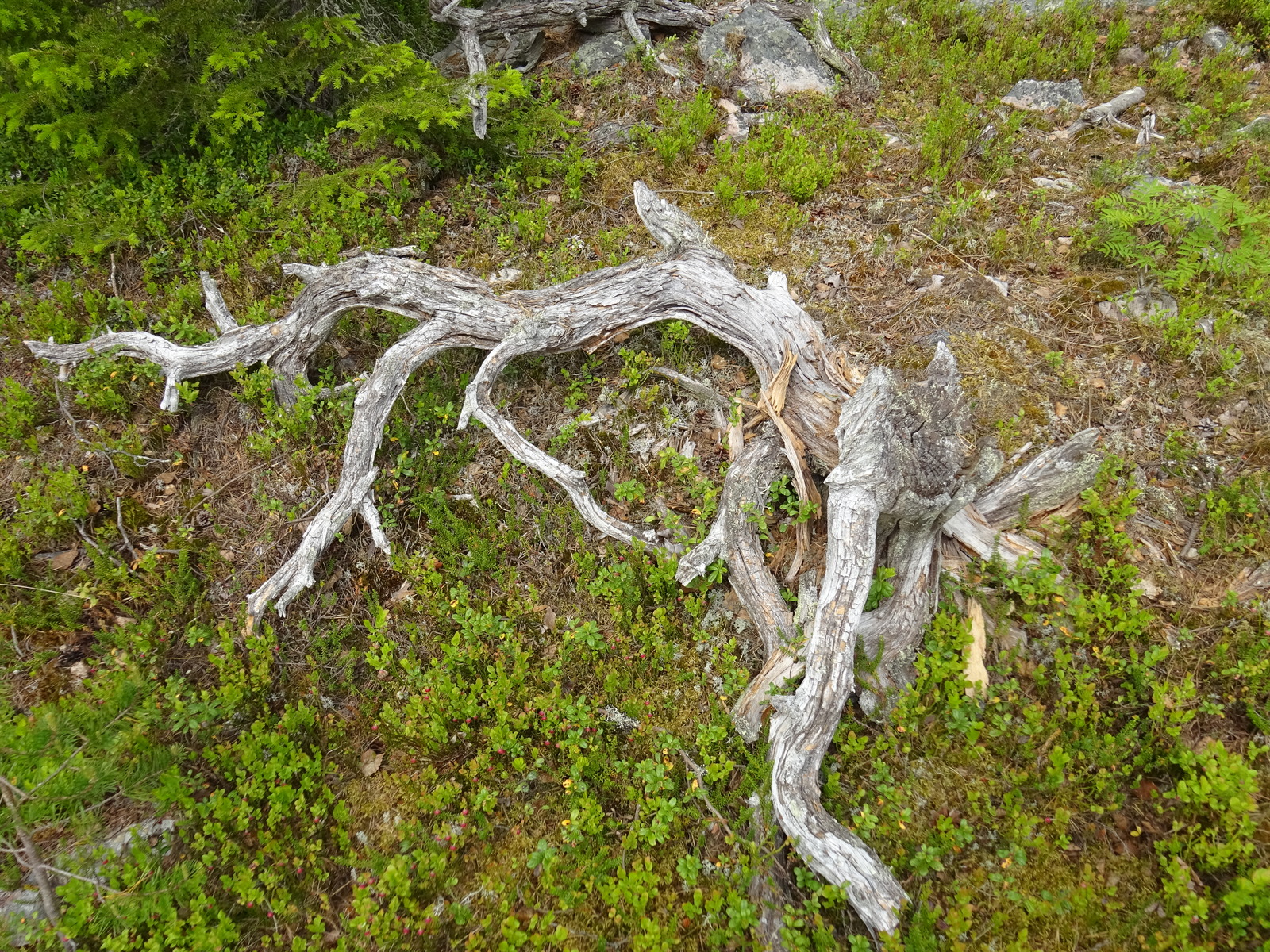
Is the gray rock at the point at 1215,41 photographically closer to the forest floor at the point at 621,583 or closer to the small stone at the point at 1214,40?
the small stone at the point at 1214,40

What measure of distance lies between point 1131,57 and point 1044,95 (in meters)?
1.71

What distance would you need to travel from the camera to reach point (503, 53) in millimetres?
8281

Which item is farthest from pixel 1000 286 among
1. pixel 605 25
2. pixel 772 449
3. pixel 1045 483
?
pixel 605 25

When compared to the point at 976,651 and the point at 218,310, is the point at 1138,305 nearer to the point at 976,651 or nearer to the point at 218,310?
the point at 976,651

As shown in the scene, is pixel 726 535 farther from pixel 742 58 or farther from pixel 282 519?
pixel 742 58

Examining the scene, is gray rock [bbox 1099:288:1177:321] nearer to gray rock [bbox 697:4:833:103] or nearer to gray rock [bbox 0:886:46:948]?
gray rock [bbox 697:4:833:103]

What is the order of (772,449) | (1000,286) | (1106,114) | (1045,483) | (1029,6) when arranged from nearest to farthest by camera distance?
(1045,483)
(772,449)
(1000,286)
(1106,114)
(1029,6)

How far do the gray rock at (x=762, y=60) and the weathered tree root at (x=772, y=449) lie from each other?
13.9 ft

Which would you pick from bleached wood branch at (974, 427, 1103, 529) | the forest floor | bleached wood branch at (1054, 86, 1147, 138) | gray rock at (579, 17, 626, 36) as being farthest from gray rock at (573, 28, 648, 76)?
bleached wood branch at (974, 427, 1103, 529)

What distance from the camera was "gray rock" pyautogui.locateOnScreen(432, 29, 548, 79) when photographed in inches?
326

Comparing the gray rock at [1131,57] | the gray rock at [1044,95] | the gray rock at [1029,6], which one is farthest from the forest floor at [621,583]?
the gray rock at [1029,6]

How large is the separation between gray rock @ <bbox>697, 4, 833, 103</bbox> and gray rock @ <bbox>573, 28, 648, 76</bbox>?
103 centimetres

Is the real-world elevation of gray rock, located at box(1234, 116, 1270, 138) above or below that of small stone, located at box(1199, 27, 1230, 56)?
below

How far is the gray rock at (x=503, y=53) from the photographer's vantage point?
828cm
